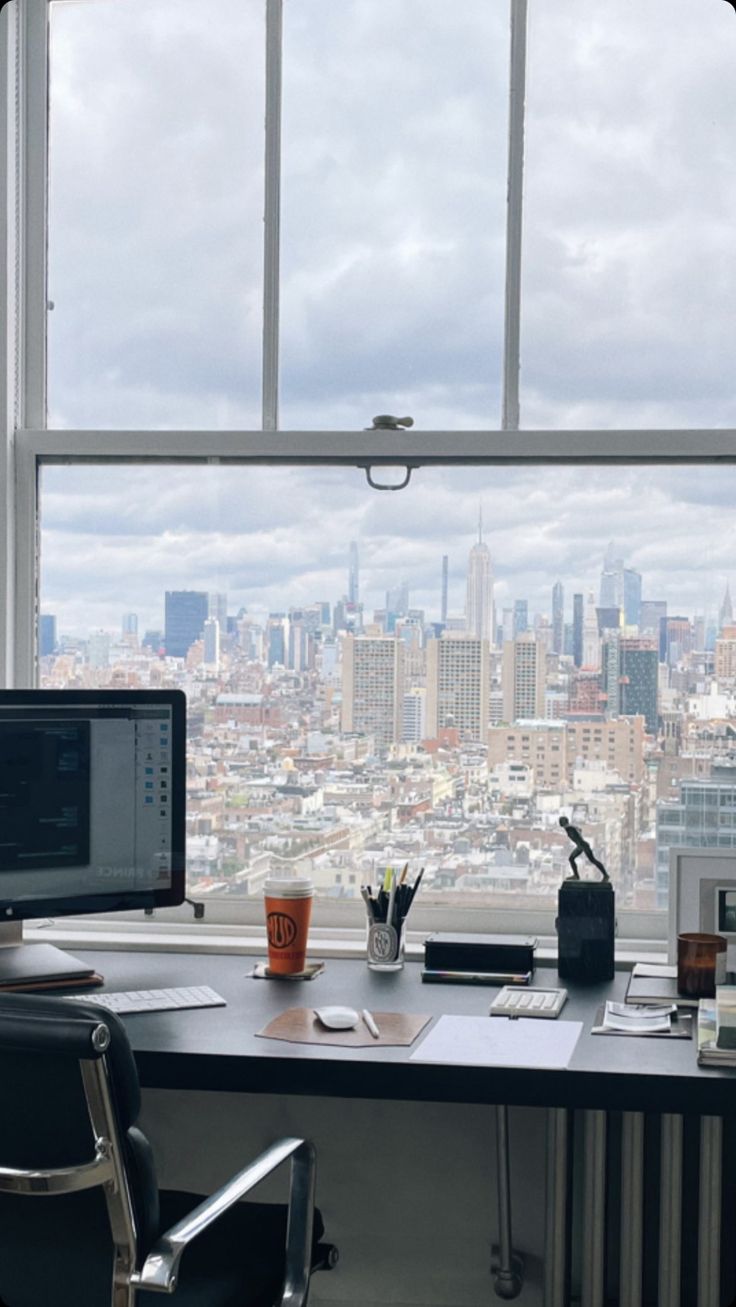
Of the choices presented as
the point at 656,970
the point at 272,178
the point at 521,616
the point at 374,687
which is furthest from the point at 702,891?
the point at 272,178

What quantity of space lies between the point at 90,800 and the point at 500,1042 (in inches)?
34.9

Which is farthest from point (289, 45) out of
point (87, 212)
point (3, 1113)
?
point (3, 1113)

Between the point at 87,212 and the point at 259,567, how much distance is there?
0.86m

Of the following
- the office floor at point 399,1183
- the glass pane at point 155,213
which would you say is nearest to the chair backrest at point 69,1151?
the office floor at point 399,1183

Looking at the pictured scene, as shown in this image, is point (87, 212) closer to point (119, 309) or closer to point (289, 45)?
point (119, 309)

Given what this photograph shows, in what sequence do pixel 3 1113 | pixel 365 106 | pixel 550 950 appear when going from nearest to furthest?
pixel 3 1113
pixel 550 950
pixel 365 106

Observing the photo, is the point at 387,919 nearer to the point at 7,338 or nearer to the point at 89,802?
the point at 89,802

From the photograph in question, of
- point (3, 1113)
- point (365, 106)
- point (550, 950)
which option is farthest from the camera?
point (365, 106)

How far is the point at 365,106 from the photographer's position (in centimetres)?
271

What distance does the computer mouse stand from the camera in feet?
6.45

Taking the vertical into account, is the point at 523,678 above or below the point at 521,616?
below

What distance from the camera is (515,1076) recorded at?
178 cm

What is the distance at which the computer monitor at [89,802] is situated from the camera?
2.32 m

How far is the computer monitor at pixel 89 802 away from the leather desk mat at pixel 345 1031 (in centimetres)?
45
